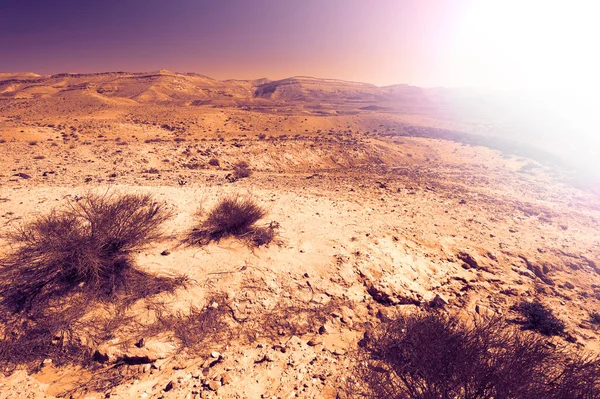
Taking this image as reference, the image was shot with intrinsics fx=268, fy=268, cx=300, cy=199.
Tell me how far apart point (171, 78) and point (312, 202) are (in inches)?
3021

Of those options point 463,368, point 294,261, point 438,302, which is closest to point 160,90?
point 294,261

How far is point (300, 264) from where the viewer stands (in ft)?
19.1

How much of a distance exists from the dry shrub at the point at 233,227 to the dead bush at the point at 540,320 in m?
5.82

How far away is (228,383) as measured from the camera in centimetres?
341

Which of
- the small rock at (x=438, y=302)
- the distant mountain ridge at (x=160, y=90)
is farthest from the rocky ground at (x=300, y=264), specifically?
the distant mountain ridge at (x=160, y=90)

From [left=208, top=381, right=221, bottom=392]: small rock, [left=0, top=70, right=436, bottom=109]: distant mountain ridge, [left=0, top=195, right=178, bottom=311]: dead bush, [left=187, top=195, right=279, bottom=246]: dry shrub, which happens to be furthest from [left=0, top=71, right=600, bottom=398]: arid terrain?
[left=0, top=70, right=436, bottom=109]: distant mountain ridge

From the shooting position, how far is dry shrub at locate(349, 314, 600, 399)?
257cm

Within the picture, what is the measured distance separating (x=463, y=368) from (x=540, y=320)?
4.26m

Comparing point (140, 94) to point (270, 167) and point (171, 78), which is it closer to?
point (171, 78)

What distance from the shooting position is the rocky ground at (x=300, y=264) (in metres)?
3.52

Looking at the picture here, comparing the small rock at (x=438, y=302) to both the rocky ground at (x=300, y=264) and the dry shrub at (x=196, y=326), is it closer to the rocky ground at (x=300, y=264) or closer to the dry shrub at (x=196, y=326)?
the rocky ground at (x=300, y=264)

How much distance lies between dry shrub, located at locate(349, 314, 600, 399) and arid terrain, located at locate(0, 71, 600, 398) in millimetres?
487

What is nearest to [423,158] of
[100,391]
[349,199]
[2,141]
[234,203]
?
[349,199]

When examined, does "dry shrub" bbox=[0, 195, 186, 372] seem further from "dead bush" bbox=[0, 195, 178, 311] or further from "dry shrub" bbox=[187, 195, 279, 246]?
"dry shrub" bbox=[187, 195, 279, 246]
